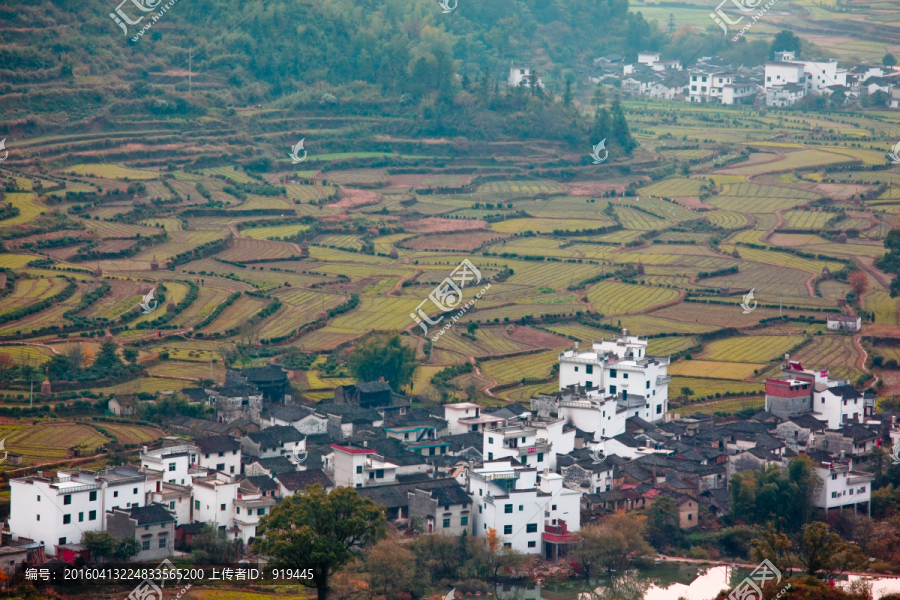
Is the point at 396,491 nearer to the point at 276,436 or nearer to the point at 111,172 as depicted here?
the point at 276,436

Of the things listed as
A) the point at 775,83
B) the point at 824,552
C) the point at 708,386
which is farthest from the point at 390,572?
the point at 775,83

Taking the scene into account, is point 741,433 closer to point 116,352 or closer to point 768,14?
point 116,352

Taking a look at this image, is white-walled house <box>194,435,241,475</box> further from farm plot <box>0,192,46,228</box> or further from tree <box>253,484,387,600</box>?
farm plot <box>0,192,46,228</box>

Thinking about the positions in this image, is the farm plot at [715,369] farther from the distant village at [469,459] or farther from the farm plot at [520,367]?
the farm plot at [520,367]

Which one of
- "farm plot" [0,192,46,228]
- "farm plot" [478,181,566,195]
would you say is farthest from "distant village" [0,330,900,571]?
"farm plot" [478,181,566,195]

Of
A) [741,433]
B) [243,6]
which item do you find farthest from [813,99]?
[741,433]
